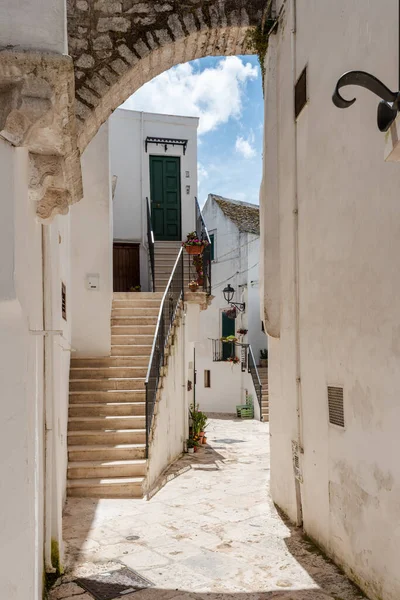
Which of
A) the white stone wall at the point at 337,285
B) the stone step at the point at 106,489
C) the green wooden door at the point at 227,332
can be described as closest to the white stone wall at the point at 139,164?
the green wooden door at the point at 227,332

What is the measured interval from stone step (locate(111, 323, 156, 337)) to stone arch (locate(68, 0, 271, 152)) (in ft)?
16.7

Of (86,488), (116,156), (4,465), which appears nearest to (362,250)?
(4,465)

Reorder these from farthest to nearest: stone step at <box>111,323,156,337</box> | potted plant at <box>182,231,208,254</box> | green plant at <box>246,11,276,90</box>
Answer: potted plant at <box>182,231,208,254</box> < stone step at <box>111,323,156,337</box> < green plant at <box>246,11,276,90</box>

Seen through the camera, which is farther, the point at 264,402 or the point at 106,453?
the point at 264,402

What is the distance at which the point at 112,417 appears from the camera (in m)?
8.54

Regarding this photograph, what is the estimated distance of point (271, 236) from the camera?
22.8ft

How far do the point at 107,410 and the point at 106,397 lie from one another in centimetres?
31

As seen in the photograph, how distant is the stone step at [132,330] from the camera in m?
10.8

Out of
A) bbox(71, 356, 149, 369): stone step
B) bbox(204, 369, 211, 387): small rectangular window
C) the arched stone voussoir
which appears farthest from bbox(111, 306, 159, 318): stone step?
bbox(204, 369, 211, 387): small rectangular window

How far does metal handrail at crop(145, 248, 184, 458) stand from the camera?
7.94 metres

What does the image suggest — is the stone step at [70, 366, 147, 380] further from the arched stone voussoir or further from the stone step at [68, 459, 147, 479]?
the arched stone voussoir

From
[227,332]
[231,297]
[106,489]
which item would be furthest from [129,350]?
[227,332]

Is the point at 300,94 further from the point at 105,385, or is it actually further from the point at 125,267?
the point at 125,267

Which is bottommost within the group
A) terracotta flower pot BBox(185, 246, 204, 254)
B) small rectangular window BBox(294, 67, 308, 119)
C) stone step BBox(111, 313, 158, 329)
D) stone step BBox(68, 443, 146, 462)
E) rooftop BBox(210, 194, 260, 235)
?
stone step BBox(68, 443, 146, 462)
